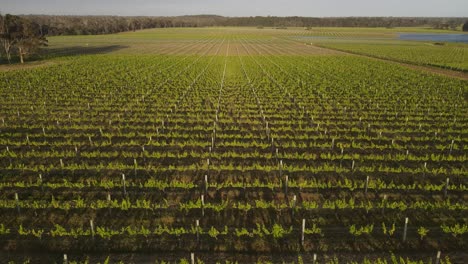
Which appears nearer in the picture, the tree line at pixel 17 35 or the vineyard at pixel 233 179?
the vineyard at pixel 233 179

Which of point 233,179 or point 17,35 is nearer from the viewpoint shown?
point 233,179

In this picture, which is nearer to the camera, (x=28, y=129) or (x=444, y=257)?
(x=444, y=257)

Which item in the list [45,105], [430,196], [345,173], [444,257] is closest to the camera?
[444,257]

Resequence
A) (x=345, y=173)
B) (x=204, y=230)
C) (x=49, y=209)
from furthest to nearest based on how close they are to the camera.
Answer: (x=345, y=173)
(x=49, y=209)
(x=204, y=230)

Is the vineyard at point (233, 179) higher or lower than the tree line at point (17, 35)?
lower

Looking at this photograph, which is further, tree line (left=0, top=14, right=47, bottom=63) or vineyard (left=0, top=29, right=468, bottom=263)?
tree line (left=0, top=14, right=47, bottom=63)

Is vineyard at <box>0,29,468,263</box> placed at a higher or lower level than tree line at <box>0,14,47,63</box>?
lower

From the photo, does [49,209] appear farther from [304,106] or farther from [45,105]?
[304,106]

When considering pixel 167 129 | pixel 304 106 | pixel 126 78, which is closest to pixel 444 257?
pixel 167 129
